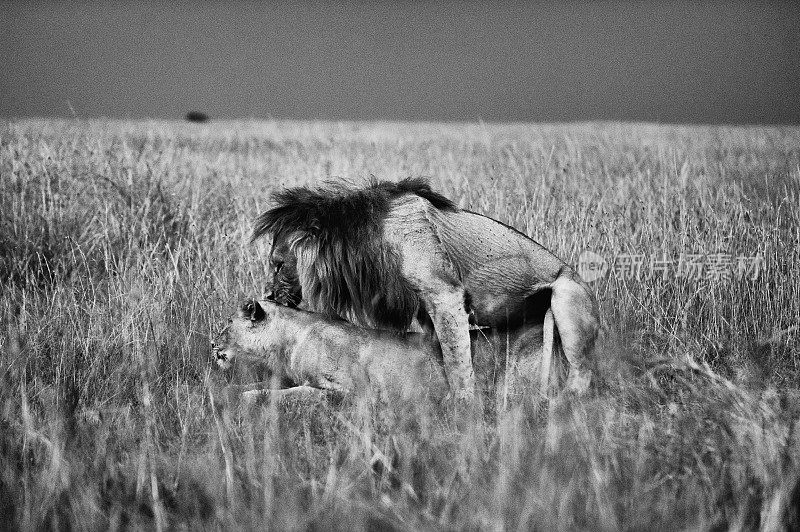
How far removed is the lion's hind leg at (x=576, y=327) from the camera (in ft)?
11.7

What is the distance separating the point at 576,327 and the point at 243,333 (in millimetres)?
1753

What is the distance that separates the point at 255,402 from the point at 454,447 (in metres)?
1.07

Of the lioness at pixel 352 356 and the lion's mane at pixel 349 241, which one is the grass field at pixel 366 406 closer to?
the lioness at pixel 352 356

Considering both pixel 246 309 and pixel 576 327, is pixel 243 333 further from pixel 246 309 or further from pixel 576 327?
pixel 576 327

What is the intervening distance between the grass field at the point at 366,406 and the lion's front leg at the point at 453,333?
44cm

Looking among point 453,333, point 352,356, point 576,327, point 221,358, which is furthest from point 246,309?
point 576,327

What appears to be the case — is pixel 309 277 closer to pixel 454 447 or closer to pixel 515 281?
pixel 515 281

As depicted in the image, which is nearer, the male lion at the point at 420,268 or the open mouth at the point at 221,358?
the male lion at the point at 420,268

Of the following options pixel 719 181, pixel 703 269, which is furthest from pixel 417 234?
pixel 719 181

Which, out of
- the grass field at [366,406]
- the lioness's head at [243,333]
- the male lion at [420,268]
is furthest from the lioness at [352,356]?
Answer: the grass field at [366,406]

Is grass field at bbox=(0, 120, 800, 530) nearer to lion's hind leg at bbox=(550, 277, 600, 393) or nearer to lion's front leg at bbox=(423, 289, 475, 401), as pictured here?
lion's hind leg at bbox=(550, 277, 600, 393)

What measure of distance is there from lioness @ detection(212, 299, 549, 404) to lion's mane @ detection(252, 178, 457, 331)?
162 mm

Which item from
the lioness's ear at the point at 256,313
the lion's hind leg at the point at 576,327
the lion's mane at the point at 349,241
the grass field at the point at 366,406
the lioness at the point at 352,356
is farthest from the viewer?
the lioness's ear at the point at 256,313

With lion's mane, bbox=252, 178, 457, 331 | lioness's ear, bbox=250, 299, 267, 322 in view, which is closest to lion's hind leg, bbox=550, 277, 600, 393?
lion's mane, bbox=252, 178, 457, 331
